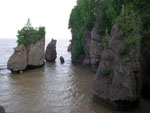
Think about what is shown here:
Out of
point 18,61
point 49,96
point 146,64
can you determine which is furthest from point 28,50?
point 146,64

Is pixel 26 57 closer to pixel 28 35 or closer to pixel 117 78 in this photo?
pixel 28 35

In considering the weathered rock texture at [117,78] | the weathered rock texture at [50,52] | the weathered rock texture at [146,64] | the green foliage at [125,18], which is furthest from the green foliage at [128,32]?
the weathered rock texture at [50,52]

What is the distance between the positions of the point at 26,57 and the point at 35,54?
2507 mm

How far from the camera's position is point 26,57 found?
30.0 meters

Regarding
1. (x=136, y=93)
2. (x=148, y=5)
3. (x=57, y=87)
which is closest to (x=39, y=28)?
(x=57, y=87)

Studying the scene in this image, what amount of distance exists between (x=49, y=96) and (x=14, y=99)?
3409mm

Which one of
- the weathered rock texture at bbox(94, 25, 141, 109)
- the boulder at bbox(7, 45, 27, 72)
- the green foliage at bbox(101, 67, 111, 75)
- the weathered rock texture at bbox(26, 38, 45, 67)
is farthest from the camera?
the weathered rock texture at bbox(26, 38, 45, 67)

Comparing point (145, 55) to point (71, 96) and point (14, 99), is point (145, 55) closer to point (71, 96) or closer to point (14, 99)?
point (71, 96)

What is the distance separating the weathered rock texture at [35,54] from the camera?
102 ft

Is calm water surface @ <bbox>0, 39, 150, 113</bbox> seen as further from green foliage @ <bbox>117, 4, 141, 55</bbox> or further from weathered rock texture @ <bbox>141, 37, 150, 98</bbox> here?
green foliage @ <bbox>117, 4, 141, 55</bbox>

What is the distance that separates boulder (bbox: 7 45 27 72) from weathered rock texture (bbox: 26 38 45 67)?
1648mm

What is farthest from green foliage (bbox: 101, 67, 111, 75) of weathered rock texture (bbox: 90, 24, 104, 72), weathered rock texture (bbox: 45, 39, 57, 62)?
weathered rock texture (bbox: 45, 39, 57, 62)

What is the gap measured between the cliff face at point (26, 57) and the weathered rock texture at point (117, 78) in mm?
17016

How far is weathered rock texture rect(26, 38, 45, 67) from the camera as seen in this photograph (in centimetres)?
3107
